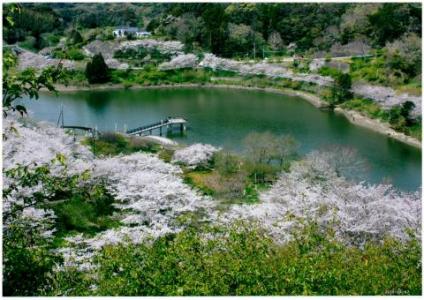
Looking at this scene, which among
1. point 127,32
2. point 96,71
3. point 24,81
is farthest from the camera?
point 127,32

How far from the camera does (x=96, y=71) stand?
102 ft

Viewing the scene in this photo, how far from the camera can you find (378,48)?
33.5m

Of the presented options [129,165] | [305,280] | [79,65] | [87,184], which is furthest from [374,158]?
[79,65]

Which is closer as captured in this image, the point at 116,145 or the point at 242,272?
the point at 242,272

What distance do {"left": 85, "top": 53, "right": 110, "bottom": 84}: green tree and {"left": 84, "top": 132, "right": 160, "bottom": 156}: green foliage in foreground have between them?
14.1 metres

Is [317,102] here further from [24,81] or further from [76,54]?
[24,81]

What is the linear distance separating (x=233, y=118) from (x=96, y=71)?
35.7ft

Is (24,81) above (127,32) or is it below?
below

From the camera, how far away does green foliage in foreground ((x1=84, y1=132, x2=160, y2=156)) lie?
15.9 m

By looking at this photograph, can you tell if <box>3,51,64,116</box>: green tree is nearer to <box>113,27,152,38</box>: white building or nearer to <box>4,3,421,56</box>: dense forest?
<box>4,3,421,56</box>: dense forest

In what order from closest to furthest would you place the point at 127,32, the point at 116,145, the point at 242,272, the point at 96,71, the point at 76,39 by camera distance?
the point at 242,272 < the point at 116,145 < the point at 96,71 < the point at 76,39 < the point at 127,32

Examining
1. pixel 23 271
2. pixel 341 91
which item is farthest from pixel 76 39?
pixel 23 271

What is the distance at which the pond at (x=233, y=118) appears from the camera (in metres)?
18.4

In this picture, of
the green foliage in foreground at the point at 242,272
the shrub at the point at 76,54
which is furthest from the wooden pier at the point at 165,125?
the green foliage in foreground at the point at 242,272
